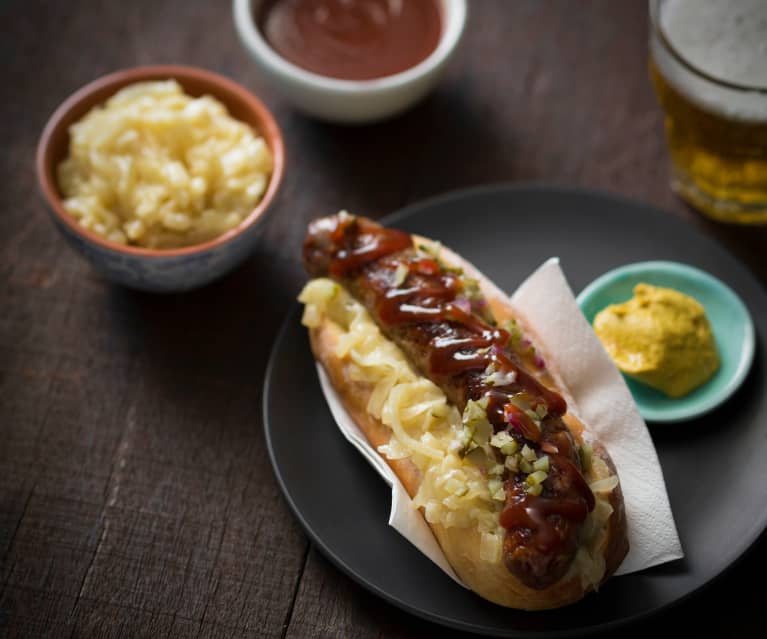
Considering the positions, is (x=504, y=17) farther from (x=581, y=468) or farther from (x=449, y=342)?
(x=581, y=468)

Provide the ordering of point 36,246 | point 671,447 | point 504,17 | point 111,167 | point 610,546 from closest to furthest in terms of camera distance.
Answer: point 610,546 < point 671,447 < point 111,167 < point 36,246 < point 504,17

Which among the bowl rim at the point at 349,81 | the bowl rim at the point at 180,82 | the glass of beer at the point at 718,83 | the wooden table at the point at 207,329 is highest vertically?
the glass of beer at the point at 718,83

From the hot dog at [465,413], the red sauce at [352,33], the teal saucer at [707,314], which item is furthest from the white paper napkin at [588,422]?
the red sauce at [352,33]

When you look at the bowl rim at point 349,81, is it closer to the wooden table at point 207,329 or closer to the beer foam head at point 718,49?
the wooden table at point 207,329

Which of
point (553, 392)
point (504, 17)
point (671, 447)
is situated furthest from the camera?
point (504, 17)

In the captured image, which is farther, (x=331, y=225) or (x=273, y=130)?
(x=273, y=130)

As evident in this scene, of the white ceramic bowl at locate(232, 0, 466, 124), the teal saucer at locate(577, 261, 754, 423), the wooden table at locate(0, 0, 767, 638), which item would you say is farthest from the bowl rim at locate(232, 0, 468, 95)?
the teal saucer at locate(577, 261, 754, 423)

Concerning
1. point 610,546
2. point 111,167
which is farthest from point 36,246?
point 610,546
